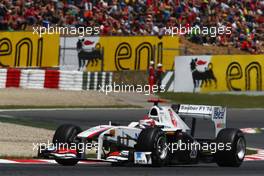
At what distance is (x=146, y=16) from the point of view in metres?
37.8

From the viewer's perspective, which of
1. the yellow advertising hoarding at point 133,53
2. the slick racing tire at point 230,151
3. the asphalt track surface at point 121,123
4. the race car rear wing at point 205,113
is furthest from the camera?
the yellow advertising hoarding at point 133,53

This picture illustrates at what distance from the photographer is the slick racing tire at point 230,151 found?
1634 centimetres

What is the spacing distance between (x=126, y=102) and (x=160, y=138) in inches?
783

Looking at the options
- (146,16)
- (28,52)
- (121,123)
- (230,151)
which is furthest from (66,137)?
(28,52)

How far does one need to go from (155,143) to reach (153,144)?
7 cm

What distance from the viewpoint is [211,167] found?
16484 mm

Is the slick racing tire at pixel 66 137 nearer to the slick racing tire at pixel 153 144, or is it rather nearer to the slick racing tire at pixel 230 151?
the slick racing tire at pixel 153 144

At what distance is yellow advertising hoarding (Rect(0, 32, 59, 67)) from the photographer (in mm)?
37875

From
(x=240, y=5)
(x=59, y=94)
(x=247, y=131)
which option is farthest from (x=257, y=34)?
(x=247, y=131)

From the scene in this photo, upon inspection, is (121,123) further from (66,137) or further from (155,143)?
(155,143)

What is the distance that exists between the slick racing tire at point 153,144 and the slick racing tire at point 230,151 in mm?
1768

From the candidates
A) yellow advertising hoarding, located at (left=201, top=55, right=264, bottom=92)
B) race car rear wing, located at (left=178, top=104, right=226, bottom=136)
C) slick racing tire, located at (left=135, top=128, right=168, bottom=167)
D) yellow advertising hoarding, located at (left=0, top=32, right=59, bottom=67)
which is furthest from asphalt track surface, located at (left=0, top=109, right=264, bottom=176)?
yellow advertising hoarding, located at (left=0, top=32, right=59, bottom=67)

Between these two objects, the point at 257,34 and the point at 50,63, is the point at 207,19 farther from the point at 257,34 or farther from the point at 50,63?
the point at 50,63

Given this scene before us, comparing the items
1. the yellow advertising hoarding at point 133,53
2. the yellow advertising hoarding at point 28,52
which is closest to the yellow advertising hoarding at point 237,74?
the yellow advertising hoarding at point 133,53
